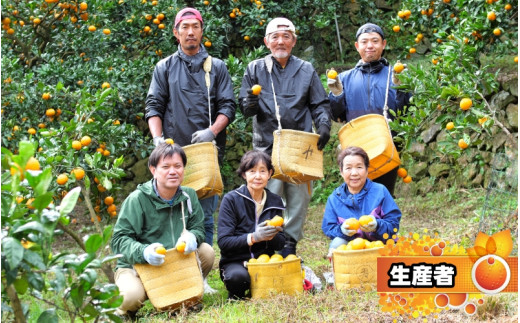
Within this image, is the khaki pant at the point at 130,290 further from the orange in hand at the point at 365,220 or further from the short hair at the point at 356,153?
the short hair at the point at 356,153

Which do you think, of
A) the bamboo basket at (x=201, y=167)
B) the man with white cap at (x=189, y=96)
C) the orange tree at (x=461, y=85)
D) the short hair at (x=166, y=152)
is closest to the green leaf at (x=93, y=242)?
the short hair at (x=166, y=152)

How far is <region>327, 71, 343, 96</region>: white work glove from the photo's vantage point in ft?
13.6

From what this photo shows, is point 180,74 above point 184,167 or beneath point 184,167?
above

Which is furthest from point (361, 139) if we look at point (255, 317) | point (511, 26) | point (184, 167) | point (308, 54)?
point (308, 54)

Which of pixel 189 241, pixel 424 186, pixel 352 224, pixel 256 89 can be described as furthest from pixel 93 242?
pixel 424 186

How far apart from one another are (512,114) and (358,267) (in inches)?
137

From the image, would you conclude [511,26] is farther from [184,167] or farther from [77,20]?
[77,20]

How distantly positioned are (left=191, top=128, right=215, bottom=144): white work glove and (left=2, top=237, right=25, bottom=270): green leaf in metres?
2.19

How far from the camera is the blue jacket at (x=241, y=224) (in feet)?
12.3

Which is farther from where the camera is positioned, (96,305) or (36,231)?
(96,305)

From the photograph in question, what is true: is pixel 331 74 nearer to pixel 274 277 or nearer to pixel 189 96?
pixel 189 96

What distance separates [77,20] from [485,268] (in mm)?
4335

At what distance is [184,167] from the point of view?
3742 millimetres

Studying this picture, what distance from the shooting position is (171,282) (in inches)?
133
